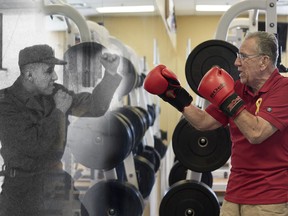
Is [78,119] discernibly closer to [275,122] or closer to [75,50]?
[75,50]

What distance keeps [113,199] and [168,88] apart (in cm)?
86

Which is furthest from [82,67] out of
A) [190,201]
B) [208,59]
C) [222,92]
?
[190,201]

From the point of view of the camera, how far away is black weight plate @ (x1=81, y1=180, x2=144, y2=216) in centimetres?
258

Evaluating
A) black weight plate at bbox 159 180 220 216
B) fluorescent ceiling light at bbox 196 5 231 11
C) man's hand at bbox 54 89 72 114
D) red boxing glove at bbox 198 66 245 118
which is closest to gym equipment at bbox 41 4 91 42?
man's hand at bbox 54 89 72 114

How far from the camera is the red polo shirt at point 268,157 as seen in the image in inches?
87.0

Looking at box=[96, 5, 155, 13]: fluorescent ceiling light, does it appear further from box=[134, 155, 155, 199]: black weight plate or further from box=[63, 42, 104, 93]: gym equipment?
box=[134, 155, 155, 199]: black weight plate

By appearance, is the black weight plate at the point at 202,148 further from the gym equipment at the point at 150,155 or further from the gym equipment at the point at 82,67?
the gym equipment at the point at 150,155

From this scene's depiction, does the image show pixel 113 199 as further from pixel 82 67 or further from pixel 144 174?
pixel 144 174

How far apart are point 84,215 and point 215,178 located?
5.12 meters

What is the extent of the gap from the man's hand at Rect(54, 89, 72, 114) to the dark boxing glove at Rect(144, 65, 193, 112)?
60 cm

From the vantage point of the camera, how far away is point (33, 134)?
149 centimetres

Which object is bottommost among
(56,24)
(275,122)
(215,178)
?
(215,178)

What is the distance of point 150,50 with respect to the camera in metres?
5.87

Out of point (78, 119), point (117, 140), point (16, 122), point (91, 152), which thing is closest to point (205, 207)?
point (117, 140)
